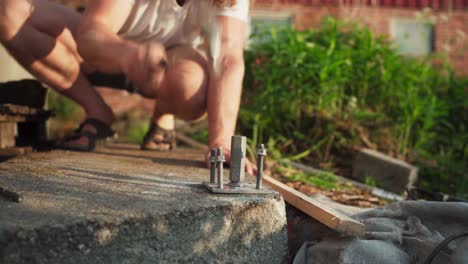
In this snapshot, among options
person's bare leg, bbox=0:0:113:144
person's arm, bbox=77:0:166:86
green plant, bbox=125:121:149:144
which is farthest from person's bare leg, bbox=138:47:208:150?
green plant, bbox=125:121:149:144

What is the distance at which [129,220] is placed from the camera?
1322mm

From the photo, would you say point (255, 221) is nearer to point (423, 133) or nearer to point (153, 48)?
point (153, 48)

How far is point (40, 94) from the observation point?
10.4 ft

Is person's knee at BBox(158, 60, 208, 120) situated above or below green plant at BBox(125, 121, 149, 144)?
above

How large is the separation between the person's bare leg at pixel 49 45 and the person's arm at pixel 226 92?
2.80ft

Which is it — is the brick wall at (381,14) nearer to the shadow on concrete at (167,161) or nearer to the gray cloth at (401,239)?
the shadow on concrete at (167,161)

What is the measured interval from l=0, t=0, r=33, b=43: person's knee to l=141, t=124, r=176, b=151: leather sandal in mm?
947

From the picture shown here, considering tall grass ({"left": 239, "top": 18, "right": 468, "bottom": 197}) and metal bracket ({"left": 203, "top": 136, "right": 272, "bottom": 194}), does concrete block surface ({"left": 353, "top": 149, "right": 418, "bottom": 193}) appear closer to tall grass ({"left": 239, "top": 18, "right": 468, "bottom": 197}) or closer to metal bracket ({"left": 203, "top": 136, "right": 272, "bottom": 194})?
tall grass ({"left": 239, "top": 18, "right": 468, "bottom": 197})

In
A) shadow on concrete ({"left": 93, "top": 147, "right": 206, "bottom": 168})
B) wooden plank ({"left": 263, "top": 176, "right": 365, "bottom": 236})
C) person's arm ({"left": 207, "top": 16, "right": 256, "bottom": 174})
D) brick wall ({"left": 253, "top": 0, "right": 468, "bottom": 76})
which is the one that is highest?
brick wall ({"left": 253, "top": 0, "right": 468, "bottom": 76})

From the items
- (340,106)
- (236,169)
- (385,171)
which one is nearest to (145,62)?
(236,169)

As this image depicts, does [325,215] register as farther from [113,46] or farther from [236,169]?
[113,46]

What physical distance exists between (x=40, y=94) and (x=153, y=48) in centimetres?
140

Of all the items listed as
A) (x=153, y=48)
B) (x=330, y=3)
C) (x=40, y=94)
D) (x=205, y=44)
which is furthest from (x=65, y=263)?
(x=330, y=3)

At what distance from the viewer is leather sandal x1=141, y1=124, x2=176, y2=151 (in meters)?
3.16
